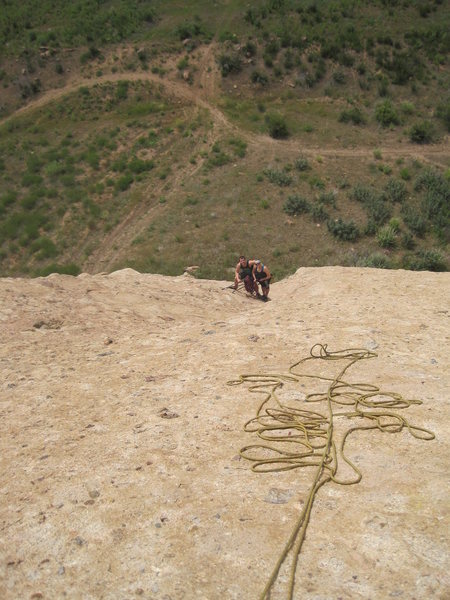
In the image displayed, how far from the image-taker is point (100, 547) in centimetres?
374

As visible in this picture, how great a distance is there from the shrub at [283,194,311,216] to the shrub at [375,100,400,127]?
32.7 ft

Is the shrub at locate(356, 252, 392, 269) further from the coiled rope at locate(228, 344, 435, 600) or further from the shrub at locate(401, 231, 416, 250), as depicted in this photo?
the coiled rope at locate(228, 344, 435, 600)

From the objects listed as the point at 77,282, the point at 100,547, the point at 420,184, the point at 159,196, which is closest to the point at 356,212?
the point at 420,184

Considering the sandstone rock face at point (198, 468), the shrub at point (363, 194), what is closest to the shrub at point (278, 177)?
the shrub at point (363, 194)

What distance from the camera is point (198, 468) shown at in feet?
15.2

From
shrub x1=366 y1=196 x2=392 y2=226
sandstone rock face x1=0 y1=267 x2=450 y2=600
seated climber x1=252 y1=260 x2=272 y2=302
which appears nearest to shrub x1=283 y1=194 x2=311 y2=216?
shrub x1=366 y1=196 x2=392 y2=226

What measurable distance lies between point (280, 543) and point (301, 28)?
128 feet

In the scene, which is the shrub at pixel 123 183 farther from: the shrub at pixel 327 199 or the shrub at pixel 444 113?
the shrub at pixel 444 113

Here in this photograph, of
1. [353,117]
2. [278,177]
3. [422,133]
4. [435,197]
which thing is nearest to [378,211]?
[435,197]

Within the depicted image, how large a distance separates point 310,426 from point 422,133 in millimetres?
27370

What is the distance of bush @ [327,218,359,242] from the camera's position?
22078mm

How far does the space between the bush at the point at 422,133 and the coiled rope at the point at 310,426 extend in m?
25.6

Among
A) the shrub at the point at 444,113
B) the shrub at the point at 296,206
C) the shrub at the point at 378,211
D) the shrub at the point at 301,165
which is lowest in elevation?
the shrub at the point at 378,211

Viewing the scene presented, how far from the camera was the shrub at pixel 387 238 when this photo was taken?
2150 cm
